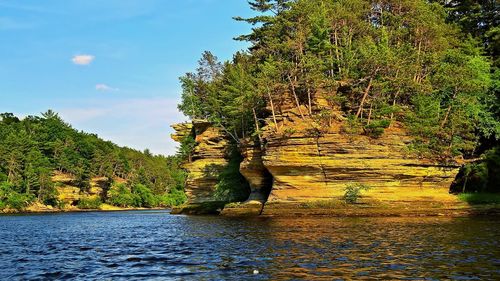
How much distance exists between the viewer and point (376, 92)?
47.2 metres

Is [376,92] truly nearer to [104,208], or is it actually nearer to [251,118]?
[251,118]

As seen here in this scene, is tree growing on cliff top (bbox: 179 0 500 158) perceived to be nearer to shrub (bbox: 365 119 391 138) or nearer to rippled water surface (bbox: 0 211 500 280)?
shrub (bbox: 365 119 391 138)

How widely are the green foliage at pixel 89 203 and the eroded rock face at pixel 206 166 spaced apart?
58463 mm

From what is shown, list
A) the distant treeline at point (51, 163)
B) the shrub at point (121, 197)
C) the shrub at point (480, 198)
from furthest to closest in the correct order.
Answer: the shrub at point (121, 197) → the distant treeline at point (51, 163) → the shrub at point (480, 198)

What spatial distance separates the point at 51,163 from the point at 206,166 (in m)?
73.1

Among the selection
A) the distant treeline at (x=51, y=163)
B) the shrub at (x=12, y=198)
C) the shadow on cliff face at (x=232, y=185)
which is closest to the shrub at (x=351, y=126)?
the shadow on cliff face at (x=232, y=185)

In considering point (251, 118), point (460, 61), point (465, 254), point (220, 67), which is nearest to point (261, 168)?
point (251, 118)

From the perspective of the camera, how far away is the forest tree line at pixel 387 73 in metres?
45.2

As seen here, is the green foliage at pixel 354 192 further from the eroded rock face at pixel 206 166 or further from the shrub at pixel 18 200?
the shrub at pixel 18 200

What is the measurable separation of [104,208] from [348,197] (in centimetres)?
9631

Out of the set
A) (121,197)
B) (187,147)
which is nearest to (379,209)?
(187,147)

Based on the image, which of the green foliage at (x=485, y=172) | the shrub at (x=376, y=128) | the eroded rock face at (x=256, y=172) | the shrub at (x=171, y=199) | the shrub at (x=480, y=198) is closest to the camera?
the shrub at (x=480, y=198)

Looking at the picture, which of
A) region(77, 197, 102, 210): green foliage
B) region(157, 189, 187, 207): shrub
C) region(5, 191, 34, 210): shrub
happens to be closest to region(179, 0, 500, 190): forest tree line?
region(5, 191, 34, 210): shrub

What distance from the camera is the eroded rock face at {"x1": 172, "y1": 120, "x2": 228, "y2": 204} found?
65.3 metres
